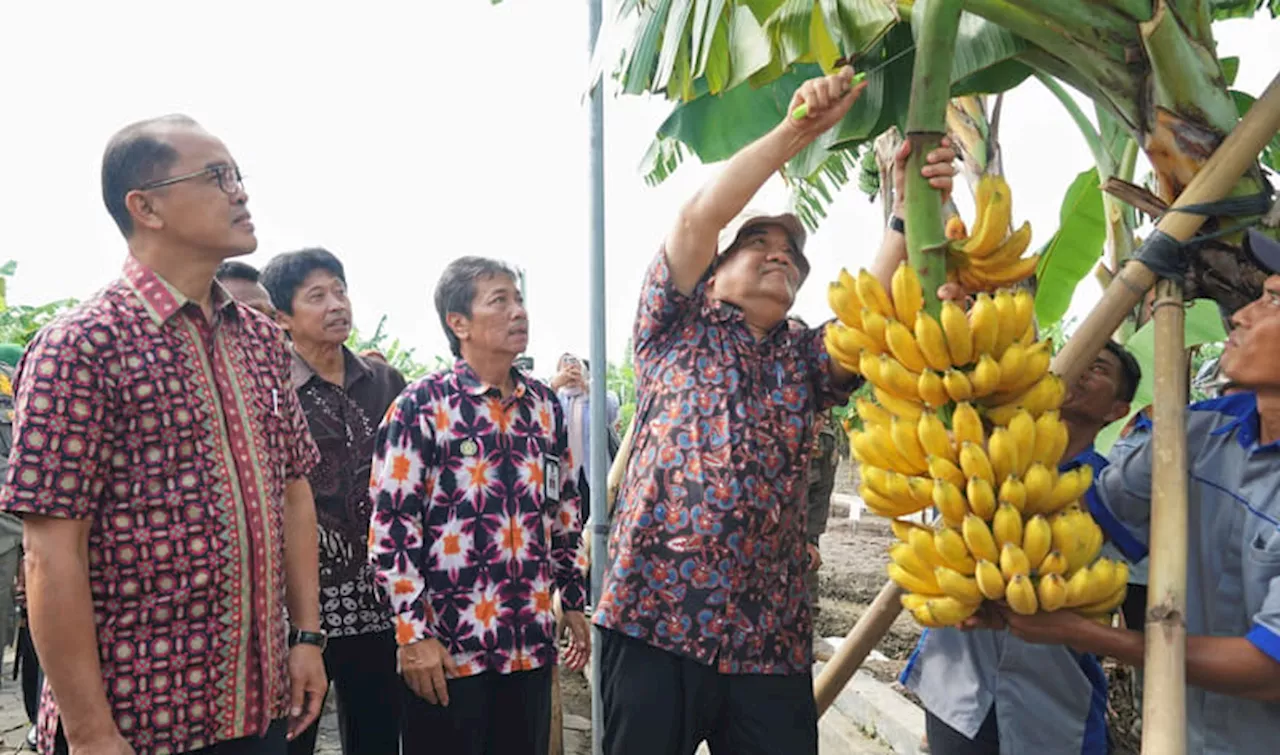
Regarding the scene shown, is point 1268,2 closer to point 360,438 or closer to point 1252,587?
point 1252,587

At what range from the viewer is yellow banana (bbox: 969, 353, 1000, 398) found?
167 cm

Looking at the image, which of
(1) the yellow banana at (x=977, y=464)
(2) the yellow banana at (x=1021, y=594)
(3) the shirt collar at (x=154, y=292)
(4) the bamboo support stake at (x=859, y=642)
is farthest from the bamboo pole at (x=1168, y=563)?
(3) the shirt collar at (x=154, y=292)

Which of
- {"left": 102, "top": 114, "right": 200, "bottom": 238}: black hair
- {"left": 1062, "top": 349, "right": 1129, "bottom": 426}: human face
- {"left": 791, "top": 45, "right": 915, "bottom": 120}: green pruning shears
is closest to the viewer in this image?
{"left": 102, "top": 114, "right": 200, "bottom": 238}: black hair

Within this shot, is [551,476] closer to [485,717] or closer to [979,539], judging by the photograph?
[485,717]

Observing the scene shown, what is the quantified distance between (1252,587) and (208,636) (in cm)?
182

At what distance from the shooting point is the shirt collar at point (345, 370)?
127 inches

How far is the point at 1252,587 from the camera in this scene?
1708 millimetres

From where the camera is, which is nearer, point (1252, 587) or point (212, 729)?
point (1252, 587)

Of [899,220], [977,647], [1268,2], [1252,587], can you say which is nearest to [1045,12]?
[899,220]

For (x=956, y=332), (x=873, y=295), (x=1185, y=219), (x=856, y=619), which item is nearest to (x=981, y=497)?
(x=956, y=332)

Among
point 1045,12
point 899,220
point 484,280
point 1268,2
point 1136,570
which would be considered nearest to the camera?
point 1045,12

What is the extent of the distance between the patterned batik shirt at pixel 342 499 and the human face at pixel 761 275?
1.33 metres

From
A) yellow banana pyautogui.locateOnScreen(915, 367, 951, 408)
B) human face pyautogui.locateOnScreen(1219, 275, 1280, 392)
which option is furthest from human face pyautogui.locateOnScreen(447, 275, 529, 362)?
human face pyautogui.locateOnScreen(1219, 275, 1280, 392)

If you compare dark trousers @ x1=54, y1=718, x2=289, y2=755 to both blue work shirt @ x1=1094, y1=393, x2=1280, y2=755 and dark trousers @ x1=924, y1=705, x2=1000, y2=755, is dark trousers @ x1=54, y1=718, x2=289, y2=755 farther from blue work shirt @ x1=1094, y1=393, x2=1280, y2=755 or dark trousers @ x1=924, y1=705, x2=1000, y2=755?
blue work shirt @ x1=1094, y1=393, x2=1280, y2=755
